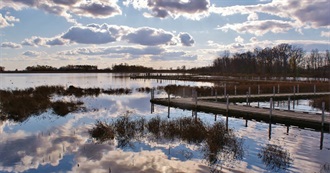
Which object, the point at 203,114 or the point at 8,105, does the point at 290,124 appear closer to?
the point at 203,114

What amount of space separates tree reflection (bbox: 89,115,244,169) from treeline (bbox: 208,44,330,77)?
86166 mm

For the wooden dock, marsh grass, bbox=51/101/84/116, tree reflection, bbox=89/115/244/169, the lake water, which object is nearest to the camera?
the lake water

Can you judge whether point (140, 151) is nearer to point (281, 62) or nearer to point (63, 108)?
point (63, 108)

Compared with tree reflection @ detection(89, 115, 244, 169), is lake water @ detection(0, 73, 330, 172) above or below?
below

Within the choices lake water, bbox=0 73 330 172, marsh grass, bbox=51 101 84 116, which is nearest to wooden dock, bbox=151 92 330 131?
lake water, bbox=0 73 330 172

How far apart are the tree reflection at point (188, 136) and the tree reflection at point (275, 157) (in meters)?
0.98

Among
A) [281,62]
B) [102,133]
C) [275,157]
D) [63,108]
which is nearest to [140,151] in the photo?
[102,133]

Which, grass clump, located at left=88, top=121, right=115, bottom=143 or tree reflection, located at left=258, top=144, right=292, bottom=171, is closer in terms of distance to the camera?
tree reflection, located at left=258, top=144, right=292, bottom=171

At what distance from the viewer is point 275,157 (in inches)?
504

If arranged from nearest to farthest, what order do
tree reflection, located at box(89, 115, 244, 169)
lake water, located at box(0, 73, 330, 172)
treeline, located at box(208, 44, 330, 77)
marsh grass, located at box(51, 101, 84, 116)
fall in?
lake water, located at box(0, 73, 330, 172) → tree reflection, located at box(89, 115, 244, 169) → marsh grass, located at box(51, 101, 84, 116) → treeline, located at box(208, 44, 330, 77)

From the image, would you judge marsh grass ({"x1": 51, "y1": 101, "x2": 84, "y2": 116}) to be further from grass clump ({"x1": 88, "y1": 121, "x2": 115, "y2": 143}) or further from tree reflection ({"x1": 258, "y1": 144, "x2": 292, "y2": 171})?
tree reflection ({"x1": 258, "y1": 144, "x2": 292, "y2": 171})

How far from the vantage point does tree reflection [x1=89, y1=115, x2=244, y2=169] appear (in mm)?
13320

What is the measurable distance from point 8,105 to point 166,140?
57.5ft

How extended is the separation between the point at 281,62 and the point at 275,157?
4145 inches
